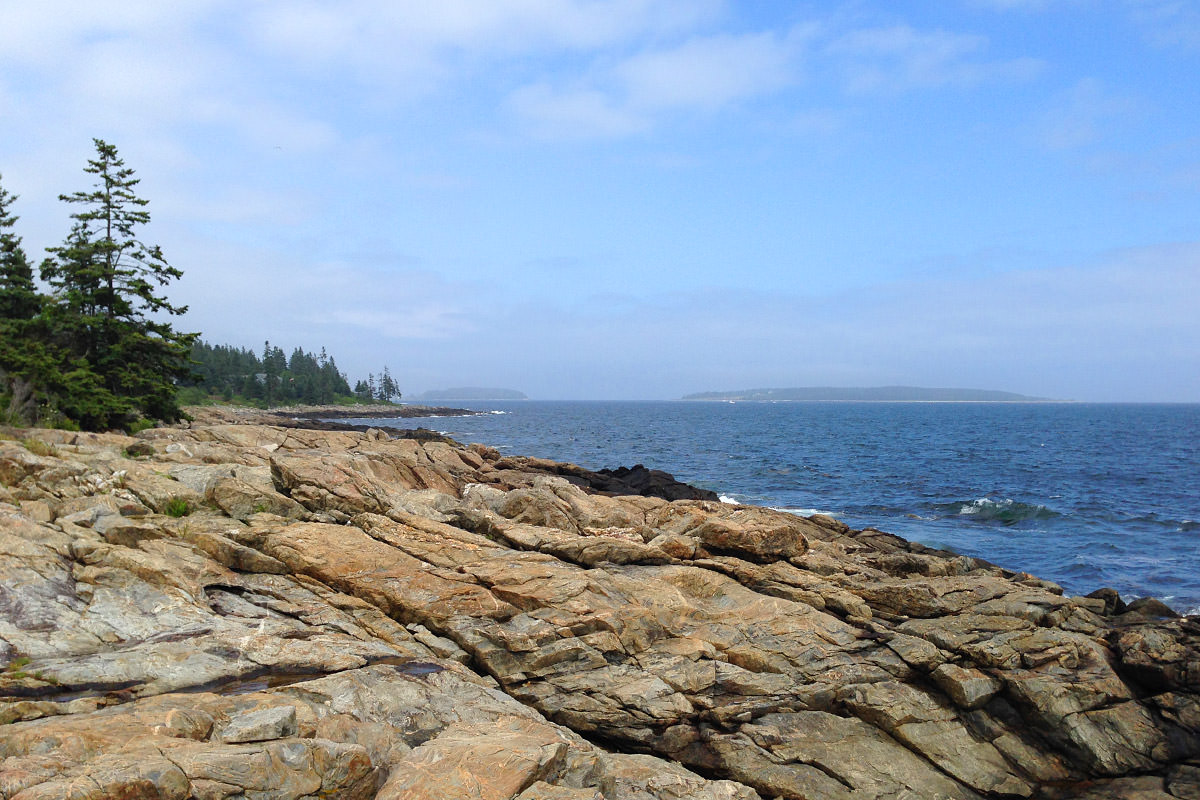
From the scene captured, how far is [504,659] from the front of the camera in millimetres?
11992

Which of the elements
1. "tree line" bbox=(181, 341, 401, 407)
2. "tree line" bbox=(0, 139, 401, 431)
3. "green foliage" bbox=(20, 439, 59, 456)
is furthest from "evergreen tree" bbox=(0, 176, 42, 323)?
"tree line" bbox=(181, 341, 401, 407)

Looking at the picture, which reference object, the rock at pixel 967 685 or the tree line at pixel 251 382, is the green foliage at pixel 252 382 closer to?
the tree line at pixel 251 382

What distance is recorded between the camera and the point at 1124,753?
11766 millimetres

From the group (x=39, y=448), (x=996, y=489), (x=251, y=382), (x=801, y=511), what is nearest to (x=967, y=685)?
(x=39, y=448)

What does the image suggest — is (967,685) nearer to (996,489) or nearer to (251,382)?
(996,489)

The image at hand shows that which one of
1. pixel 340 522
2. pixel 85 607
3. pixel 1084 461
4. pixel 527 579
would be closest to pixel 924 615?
pixel 527 579

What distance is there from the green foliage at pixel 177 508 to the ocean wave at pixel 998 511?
37.7 meters

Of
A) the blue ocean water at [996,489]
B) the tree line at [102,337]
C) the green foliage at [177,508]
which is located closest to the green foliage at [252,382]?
the blue ocean water at [996,489]

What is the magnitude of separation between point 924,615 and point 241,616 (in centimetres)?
1385

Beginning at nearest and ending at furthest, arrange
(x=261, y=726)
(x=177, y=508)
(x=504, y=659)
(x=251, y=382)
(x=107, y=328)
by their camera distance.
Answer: (x=261, y=726), (x=504, y=659), (x=177, y=508), (x=107, y=328), (x=251, y=382)

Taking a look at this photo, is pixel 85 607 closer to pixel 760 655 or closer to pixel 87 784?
pixel 87 784

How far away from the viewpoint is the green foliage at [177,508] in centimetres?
1438

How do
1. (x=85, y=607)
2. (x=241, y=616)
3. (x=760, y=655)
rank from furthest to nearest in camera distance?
(x=760, y=655) → (x=241, y=616) → (x=85, y=607)

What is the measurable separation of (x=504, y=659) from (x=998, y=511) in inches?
1451
